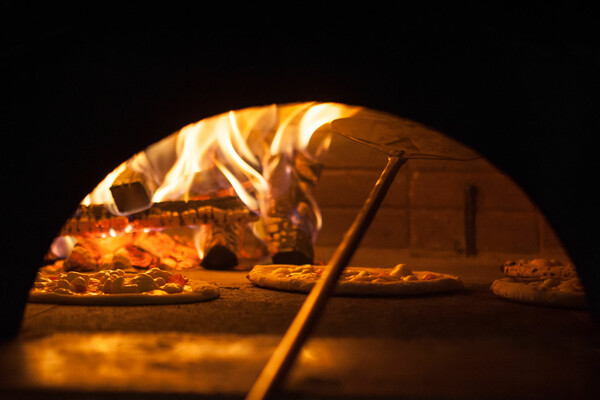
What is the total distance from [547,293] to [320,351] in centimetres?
82

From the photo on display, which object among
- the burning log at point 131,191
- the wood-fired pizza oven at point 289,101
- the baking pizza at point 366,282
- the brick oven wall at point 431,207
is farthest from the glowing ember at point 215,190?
the wood-fired pizza oven at point 289,101

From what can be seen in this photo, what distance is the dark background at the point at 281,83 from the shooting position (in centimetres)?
129

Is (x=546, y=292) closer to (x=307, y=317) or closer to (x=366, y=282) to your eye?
(x=366, y=282)

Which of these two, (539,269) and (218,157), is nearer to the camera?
(539,269)

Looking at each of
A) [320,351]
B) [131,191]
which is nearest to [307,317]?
[320,351]

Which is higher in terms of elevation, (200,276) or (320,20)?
(320,20)

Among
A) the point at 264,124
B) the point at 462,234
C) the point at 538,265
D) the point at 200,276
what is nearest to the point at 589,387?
the point at 538,265

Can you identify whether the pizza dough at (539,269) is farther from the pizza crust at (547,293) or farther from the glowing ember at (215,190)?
the glowing ember at (215,190)

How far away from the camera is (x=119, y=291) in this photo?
5.81 ft

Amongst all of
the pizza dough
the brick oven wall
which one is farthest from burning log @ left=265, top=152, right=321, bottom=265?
the pizza dough

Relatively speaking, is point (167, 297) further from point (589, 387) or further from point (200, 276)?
point (589, 387)

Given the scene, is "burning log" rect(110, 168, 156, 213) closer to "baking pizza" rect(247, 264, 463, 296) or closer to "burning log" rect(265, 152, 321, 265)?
"burning log" rect(265, 152, 321, 265)

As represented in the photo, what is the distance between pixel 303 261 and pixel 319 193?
82 centimetres

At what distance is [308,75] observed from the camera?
143 cm
